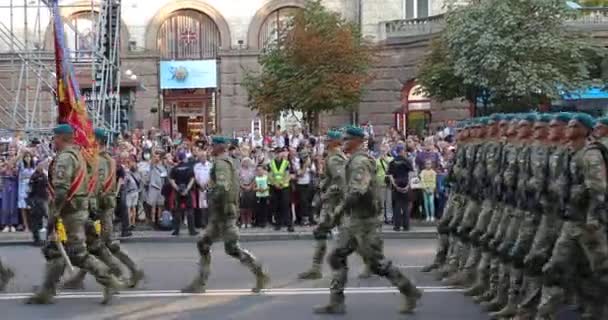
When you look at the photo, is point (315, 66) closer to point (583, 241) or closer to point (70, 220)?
point (70, 220)

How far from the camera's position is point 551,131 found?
9.88 metres

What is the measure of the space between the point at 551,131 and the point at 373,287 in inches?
157

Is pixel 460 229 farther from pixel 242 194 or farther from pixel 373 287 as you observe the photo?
pixel 242 194

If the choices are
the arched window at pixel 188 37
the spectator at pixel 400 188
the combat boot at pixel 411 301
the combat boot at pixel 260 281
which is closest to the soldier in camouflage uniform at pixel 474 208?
the combat boot at pixel 411 301

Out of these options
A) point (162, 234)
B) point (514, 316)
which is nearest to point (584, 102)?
point (162, 234)

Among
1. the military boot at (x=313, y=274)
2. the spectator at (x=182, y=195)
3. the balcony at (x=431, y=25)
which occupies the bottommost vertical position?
the military boot at (x=313, y=274)

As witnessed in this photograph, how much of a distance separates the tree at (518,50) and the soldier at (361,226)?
17045 mm

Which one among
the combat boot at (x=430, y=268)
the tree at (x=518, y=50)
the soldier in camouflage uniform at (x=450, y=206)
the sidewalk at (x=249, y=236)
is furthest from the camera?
the tree at (x=518, y=50)

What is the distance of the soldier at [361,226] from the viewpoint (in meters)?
10.9

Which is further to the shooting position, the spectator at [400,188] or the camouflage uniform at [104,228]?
the spectator at [400,188]

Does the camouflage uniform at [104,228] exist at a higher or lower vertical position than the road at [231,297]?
higher

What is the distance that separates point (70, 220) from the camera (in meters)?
11.8

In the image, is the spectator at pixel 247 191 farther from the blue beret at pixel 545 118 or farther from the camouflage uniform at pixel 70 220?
the blue beret at pixel 545 118

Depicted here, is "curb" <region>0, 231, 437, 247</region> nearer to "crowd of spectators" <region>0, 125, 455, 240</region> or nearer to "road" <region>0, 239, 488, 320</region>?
"crowd of spectators" <region>0, 125, 455, 240</region>
